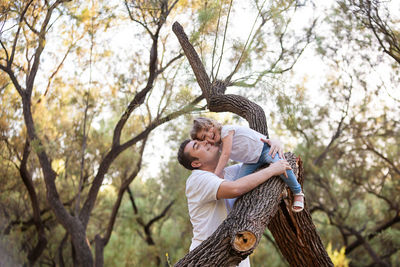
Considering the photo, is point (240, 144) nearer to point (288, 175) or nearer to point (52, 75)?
point (288, 175)

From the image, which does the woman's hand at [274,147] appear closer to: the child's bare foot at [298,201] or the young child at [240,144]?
the young child at [240,144]

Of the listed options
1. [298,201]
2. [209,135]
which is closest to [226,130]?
[209,135]

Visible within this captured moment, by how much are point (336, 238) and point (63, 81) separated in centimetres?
714

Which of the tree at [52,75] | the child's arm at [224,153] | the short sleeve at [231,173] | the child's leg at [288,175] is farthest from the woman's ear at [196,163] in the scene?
the tree at [52,75]

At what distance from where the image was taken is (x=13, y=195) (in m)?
9.98

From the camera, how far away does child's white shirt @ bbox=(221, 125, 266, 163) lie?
3.08 meters

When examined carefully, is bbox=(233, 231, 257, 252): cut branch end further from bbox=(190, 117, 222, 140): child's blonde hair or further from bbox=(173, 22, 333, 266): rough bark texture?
bbox=(190, 117, 222, 140): child's blonde hair

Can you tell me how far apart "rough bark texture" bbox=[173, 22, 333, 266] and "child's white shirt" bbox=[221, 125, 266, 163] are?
25cm

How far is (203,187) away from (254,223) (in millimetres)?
353

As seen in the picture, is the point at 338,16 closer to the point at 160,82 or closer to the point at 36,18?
the point at 160,82

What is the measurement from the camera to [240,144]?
3105mm

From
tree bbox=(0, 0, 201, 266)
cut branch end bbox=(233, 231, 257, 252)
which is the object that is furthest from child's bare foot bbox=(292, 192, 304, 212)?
tree bbox=(0, 0, 201, 266)

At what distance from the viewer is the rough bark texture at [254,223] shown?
2414 mm

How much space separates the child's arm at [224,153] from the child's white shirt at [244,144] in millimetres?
32
